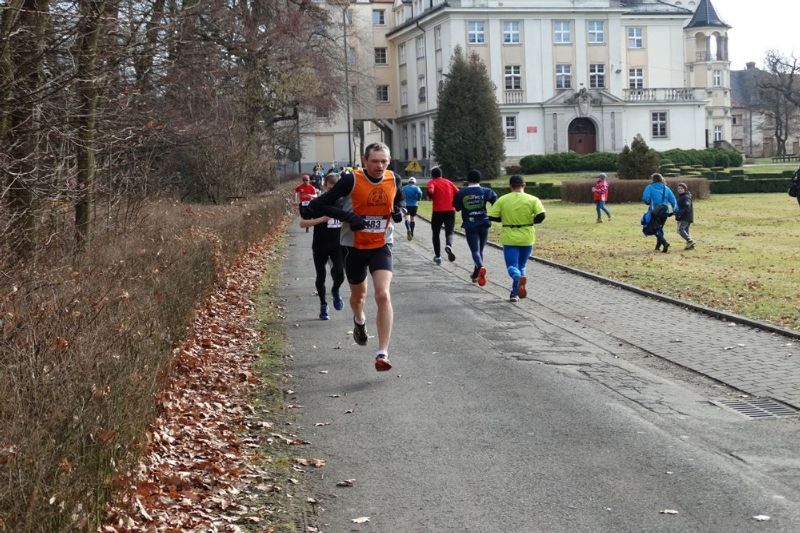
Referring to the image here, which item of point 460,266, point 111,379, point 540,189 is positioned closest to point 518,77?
point 540,189

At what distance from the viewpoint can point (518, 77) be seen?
268ft

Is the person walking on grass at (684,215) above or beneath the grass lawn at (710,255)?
above

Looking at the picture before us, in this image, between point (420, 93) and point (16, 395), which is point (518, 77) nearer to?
point (420, 93)

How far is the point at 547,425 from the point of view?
308 inches

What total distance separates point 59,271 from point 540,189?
45.7 m

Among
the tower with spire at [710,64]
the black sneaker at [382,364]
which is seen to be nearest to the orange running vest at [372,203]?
the black sneaker at [382,364]

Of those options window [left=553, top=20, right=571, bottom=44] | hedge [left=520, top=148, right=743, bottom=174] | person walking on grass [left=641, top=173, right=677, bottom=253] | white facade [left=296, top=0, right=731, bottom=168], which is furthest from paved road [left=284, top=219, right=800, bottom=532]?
window [left=553, top=20, right=571, bottom=44]

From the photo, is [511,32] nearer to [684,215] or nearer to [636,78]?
[636,78]

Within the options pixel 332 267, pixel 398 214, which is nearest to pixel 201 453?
pixel 398 214

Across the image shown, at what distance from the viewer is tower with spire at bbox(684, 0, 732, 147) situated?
369 ft

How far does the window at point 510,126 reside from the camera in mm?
80875

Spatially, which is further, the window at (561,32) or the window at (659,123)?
the window at (659,123)

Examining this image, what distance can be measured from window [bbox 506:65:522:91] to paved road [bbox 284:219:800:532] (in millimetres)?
68748

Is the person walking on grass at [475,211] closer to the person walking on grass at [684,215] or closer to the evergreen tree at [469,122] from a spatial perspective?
the person walking on grass at [684,215]
